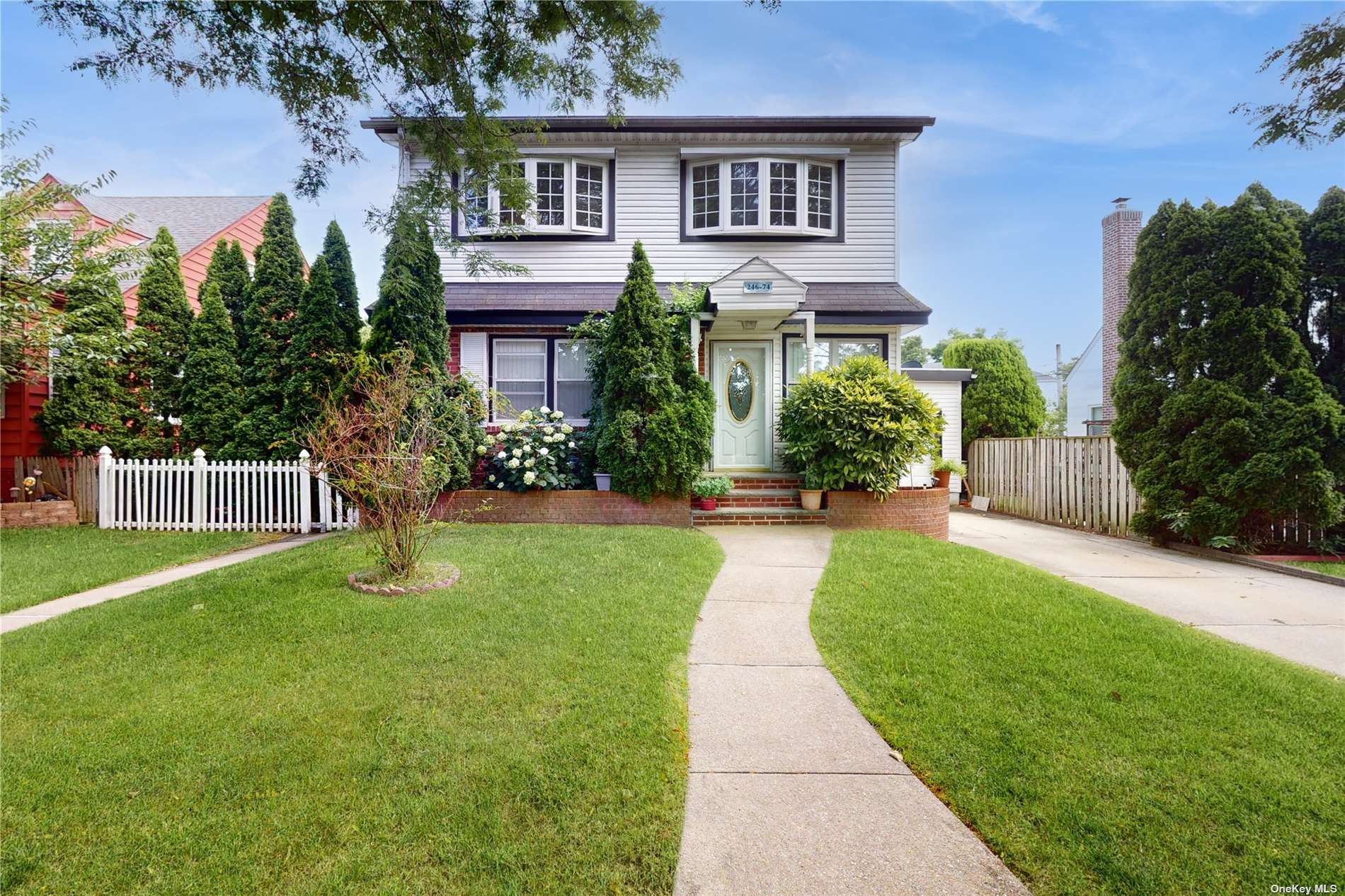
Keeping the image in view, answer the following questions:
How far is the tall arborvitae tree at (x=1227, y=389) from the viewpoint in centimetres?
723

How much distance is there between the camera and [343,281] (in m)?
9.52

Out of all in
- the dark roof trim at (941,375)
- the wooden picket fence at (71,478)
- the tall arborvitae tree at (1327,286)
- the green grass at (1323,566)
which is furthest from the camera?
the dark roof trim at (941,375)

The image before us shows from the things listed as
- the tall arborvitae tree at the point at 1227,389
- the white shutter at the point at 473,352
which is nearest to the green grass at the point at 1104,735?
the tall arborvitae tree at the point at 1227,389

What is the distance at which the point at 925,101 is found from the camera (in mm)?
10852

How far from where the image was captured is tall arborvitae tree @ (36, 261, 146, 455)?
930 centimetres

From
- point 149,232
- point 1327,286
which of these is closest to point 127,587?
point 149,232

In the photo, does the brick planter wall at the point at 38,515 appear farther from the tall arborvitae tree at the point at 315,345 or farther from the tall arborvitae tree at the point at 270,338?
the tall arborvitae tree at the point at 315,345

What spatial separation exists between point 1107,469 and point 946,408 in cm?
432

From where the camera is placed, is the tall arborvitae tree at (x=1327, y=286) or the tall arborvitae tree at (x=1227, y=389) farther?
the tall arborvitae tree at (x=1327, y=286)

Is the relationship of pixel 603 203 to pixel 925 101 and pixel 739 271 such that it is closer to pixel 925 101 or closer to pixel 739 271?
pixel 739 271

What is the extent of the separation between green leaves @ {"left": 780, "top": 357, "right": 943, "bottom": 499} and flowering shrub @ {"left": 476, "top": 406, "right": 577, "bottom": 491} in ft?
11.5

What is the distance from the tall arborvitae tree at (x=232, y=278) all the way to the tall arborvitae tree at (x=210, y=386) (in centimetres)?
39

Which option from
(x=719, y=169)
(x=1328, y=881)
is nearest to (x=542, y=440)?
(x=719, y=169)

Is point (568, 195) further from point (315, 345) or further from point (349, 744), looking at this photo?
point (349, 744)
